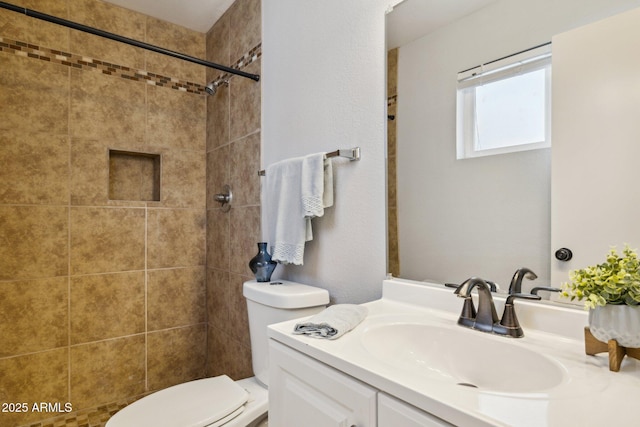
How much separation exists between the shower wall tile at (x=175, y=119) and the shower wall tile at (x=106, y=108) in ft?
0.18

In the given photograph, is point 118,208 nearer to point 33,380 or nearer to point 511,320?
point 33,380

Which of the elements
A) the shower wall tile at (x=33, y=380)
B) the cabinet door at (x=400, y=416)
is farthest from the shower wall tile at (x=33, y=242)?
the cabinet door at (x=400, y=416)

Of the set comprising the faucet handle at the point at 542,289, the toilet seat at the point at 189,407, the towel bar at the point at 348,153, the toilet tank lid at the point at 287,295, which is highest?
the towel bar at the point at 348,153

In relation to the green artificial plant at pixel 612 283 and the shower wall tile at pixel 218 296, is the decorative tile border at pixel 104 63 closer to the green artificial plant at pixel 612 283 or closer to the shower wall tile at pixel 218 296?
the shower wall tile at pixel 218 296

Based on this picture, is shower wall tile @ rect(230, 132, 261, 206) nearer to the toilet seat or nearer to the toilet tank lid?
the toilet tank lid

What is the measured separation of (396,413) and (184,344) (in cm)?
199

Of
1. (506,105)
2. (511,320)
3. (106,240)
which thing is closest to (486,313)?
(511,320)

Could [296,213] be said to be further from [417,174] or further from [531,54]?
[531,54]

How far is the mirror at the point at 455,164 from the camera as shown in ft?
2.79

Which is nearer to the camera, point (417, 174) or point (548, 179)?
point (548, 179)

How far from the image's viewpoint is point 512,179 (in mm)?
905

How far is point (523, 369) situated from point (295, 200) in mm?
933

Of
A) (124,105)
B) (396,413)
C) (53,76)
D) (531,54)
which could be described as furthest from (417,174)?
(53,76)

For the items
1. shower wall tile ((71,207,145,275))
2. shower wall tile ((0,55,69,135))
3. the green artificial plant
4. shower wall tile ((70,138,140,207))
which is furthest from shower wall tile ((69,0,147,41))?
the green artificial plant
